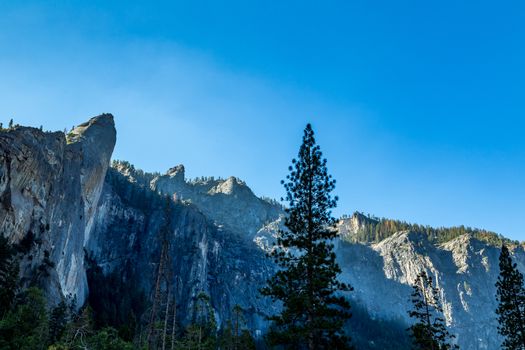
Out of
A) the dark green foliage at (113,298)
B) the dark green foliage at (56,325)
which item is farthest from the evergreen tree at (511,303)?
the dark green foliage at (113,298)

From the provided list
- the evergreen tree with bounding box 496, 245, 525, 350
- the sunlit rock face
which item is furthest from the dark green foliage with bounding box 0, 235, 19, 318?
the evergreen tree with bounding box 496, 245, 525, 350

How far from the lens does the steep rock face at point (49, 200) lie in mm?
71250

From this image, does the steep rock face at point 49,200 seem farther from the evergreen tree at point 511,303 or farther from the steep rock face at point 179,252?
the evergreen tree at point 511,303

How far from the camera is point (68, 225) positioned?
313ft

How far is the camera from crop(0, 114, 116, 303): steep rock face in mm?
71250

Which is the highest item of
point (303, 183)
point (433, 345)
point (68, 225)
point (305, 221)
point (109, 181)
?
point (109, 181)

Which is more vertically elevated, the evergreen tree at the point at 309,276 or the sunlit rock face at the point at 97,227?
the sunlit rock face at the point at 97,227

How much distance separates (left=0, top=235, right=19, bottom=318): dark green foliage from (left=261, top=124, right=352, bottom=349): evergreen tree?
45.2 m

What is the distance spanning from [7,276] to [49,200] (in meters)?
25.6

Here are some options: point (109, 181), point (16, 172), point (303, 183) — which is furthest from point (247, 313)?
point (303, 183)

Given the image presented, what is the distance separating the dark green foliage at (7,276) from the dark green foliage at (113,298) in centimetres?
5107

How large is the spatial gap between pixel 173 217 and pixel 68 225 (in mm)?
79379

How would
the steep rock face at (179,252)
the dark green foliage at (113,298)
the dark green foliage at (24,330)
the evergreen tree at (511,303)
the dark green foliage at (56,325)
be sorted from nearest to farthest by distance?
the evergreen tree at (511,303) → the dark green foliage at (24,330) → the dark green foliage at (56,325) → the dark green foliage at (113,298) → the steep rock face at (179,252)

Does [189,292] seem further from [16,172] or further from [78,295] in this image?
[16,172]
